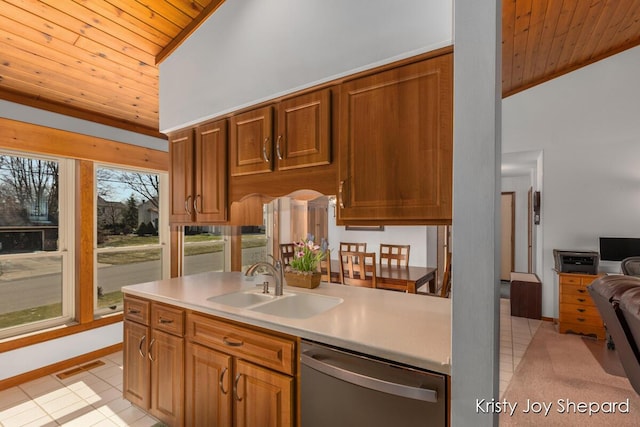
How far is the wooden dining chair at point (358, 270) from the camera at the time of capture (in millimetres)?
3578

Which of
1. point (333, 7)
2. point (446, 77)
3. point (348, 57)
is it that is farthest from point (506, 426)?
point (333, 7)

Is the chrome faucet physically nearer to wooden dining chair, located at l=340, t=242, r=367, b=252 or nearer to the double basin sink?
the double basin sink

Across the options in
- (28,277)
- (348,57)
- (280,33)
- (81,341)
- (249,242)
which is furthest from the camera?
(249,242)

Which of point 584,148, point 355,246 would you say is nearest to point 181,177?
point 355,246

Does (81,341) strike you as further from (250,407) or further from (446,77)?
(446,77)

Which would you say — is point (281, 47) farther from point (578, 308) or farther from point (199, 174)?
point (578, 308)

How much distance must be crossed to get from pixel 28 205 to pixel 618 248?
21.0ft

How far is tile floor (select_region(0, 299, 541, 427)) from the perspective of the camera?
2.27 metres

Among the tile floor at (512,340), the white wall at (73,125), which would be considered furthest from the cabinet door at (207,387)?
the white wall at (73,125)

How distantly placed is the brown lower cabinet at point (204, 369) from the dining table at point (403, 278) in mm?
2246

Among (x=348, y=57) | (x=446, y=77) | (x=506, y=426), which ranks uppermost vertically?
(x=348, y=57)

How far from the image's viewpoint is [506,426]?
7.16 feet

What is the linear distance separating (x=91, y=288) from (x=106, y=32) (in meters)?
2.39

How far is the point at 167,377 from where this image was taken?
203cm
